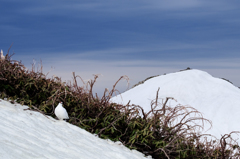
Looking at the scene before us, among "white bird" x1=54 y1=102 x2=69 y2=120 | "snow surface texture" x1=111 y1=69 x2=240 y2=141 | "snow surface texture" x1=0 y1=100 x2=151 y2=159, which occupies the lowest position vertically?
"snow surface texture" x1=0 y1=100 x2=151 y2=159

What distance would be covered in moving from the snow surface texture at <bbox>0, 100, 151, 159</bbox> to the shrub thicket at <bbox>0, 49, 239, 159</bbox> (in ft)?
1.15

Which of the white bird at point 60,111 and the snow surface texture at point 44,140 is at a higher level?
the white bird at point 60,111

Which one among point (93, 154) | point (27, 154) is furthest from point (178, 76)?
point (27, 154)

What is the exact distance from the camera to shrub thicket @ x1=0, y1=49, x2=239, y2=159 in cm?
493

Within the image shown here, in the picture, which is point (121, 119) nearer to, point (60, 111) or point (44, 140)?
point (60, 111)

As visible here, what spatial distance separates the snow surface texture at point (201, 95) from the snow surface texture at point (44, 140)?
4895 millimetres

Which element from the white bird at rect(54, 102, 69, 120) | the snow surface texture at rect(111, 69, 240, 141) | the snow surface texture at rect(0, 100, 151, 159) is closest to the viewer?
the snow surface texture at rect(0, 100, 151, 159)

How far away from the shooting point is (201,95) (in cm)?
1140

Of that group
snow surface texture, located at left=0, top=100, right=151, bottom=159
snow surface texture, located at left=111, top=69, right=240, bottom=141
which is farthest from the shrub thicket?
snow surface texture, located at left=111, top=69, right=240, bottom=141

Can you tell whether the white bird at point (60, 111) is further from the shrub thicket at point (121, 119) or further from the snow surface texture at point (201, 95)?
A: the snow surface texture at point (201, 95)

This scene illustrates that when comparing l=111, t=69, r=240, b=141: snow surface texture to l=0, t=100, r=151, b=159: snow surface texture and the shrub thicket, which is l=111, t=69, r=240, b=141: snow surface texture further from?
l=0, t=100, r=151, b=159: snow surface texture

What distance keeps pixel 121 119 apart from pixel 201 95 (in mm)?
6973

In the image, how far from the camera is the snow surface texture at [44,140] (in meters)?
3.01

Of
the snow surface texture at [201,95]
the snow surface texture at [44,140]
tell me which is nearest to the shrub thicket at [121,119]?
the snow surface texture at [44,140]
